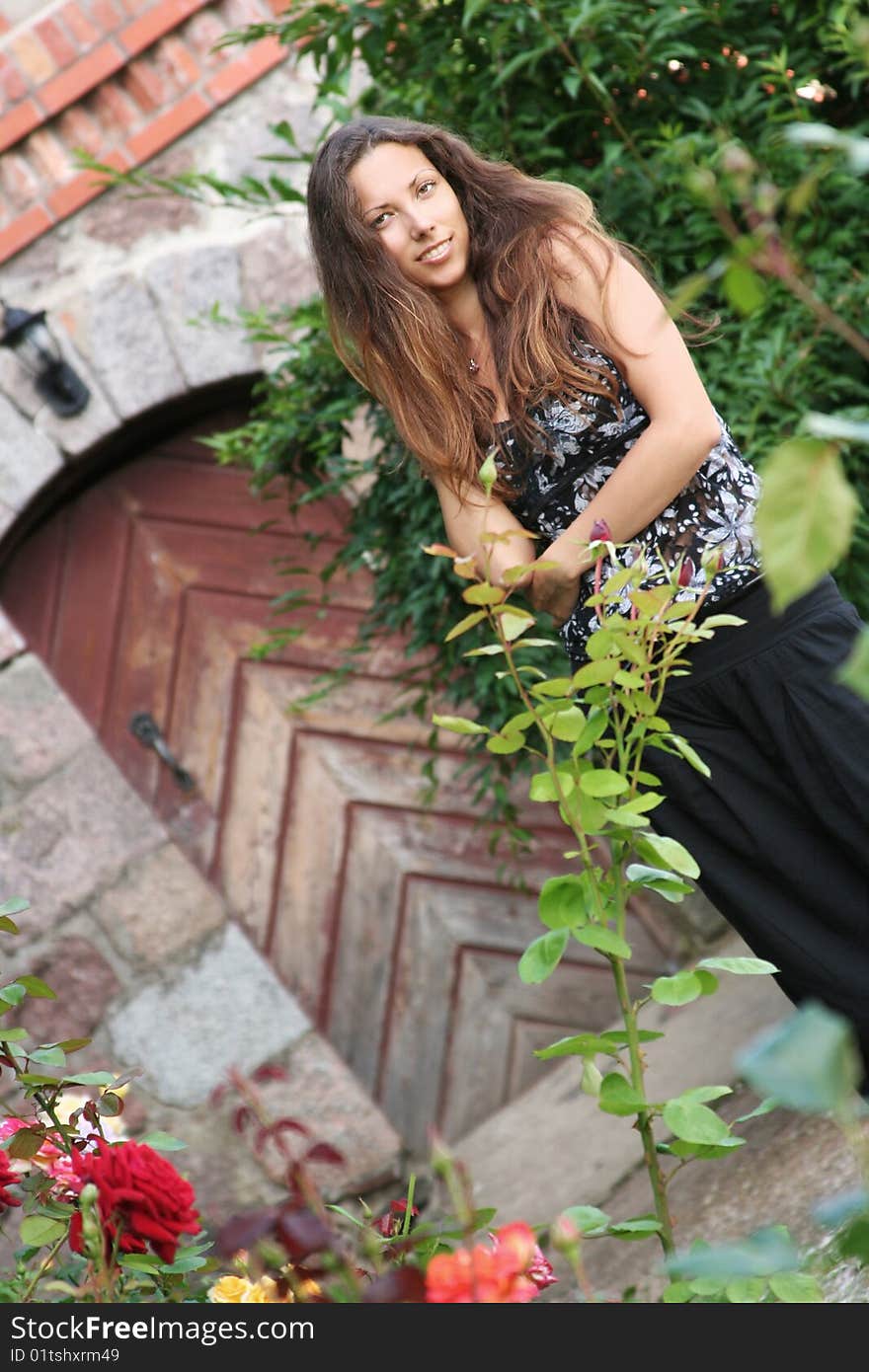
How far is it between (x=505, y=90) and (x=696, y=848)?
154 cm

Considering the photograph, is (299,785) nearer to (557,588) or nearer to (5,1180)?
(557,588)

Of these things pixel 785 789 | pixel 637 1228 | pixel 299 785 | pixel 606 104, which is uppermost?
pixel 606 104

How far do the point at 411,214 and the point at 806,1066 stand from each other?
59.6 inches

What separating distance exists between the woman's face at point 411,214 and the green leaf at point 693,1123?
3.66 ft

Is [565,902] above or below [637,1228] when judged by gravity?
above

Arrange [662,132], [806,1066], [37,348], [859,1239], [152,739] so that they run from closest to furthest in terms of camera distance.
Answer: [806,1066] < [859,1239] < [662,132] < [37,348] < [152,739]

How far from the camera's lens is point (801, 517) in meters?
0.66

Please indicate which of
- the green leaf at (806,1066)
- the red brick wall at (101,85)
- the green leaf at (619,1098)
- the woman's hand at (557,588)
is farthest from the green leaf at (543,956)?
the red brick wall at (101,85)

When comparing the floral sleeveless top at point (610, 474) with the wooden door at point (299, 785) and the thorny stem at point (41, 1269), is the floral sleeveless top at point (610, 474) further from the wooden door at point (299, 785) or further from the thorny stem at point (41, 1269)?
the wooden door at point (299, 785)

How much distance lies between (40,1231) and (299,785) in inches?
112

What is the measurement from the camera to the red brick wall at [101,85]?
3.80 m

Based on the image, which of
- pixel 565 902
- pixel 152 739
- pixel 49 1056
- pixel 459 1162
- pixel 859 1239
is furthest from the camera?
pixel 152 739

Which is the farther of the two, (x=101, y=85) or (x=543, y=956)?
(x=101, y=85)

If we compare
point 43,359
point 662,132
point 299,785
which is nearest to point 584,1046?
point 662,132
